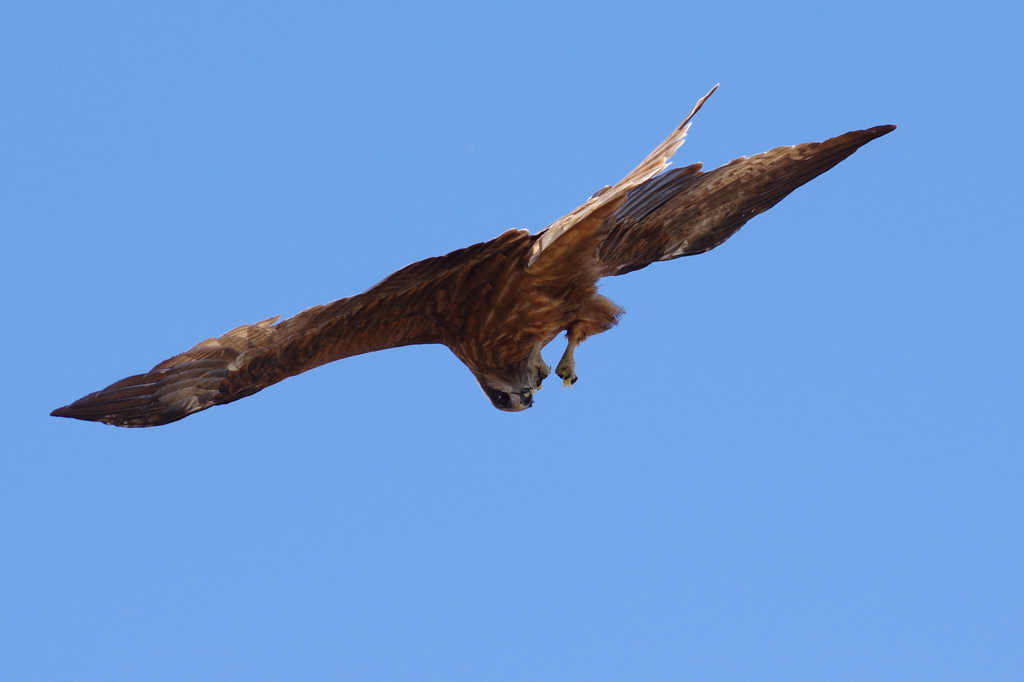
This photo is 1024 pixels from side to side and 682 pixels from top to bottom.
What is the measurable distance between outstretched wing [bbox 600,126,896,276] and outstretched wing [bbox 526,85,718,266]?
0.51 metres

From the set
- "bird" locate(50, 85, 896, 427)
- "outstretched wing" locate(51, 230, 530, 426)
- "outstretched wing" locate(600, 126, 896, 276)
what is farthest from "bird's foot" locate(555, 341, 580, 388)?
"outstretched wing" locate(51, 230, 530, 426)

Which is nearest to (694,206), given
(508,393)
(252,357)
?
(508,393)

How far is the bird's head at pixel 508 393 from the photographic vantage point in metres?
6.62

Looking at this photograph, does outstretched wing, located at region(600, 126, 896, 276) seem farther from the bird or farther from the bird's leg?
the bird's leg

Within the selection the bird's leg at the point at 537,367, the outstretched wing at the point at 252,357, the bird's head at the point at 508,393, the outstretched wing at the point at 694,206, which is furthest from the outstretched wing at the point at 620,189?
the bird's head at the point at 508,393

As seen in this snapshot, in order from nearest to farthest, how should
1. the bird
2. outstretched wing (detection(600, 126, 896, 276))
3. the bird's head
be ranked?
1. the bird
2. outstretched wing (detection(600, 126, 896, 276))
3. the bird's head

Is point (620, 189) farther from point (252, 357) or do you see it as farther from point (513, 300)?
point (252, 357)

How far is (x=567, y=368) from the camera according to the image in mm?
6527

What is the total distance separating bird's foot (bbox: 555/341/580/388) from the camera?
6.53 meters

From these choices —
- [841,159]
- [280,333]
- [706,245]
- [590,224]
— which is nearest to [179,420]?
[280,333]

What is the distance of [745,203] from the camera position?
6.62 metres

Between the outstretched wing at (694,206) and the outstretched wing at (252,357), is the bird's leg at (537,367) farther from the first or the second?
the outstretched wing at (252,357)

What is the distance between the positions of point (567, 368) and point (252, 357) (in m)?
2.19

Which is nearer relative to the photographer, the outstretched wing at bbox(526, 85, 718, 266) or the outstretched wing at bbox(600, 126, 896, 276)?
the outstretched wing at bbox(526, 85, 718, 266)
